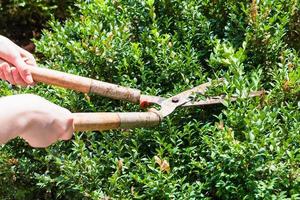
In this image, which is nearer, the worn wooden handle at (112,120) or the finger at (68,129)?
the finger at (68,129)

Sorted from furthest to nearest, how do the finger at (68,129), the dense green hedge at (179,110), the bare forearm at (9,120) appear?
the dense green hedge at (179,110), the finger at (68,129), the bare forearm at (9,120)

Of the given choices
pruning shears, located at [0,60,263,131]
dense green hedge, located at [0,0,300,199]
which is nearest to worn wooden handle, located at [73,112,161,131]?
pruning shears, located at [0,60,263,131]

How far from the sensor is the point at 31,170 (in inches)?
123

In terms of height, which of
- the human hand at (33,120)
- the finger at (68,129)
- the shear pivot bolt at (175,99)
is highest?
the human hand at (33,120)

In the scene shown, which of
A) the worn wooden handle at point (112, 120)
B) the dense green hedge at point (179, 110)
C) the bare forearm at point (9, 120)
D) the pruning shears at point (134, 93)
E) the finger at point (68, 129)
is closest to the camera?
the bare forearm at point (9, 120)

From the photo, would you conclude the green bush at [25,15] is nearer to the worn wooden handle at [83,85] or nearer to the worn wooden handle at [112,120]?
the worn wooden handle at [83,85]

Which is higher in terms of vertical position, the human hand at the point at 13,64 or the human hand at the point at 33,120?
the human hand at the point at 33,120

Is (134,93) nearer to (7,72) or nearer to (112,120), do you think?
(112,120)

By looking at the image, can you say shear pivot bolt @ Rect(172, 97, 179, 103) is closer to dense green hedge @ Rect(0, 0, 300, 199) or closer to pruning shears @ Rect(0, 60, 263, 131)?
pruning shears @ Rect(0, 60, 263, 131)

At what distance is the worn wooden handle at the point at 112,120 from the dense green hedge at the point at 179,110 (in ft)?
0.46

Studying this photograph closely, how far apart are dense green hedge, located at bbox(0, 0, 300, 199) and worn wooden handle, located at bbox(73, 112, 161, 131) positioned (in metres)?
0.14

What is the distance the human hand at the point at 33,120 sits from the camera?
82.0 inches

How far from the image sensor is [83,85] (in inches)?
111

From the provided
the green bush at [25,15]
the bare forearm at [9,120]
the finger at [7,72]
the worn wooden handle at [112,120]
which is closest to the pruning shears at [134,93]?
the worn wooden handle at [112,120]
